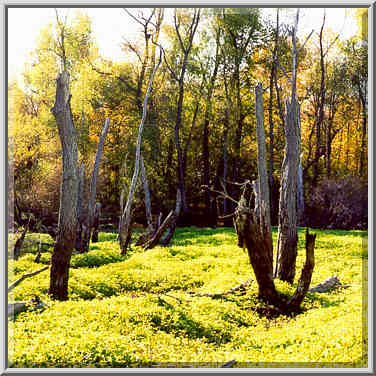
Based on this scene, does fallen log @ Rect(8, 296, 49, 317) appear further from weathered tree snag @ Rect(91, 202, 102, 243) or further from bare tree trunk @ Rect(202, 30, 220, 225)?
bare tree trunk @ Rect(202, 30, 220, 225)

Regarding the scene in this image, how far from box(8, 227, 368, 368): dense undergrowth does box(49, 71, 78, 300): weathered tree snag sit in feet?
1.29

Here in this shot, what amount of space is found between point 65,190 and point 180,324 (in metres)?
2.86

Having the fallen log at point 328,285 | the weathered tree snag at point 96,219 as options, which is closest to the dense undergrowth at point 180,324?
the fallen log at point 328,285

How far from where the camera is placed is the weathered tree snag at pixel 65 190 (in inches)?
264

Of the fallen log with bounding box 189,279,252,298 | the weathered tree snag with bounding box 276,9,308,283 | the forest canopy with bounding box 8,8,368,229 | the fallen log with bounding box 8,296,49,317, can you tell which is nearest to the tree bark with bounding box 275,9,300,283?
the weathered tree snag with bounding box 276,9,308,283

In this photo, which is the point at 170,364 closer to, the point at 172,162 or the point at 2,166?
the point at 2,166

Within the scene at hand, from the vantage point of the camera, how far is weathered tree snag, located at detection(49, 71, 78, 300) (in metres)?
6.71

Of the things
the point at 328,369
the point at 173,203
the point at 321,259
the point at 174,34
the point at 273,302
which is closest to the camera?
the point at 328,369

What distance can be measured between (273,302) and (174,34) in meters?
14.0

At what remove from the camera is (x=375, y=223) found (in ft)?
17.4

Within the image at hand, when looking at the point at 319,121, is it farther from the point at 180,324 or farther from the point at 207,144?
the point at 180,324

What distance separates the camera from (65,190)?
22.6ft

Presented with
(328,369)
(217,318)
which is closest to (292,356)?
(328,369)

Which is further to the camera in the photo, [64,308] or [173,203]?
[173,203]
